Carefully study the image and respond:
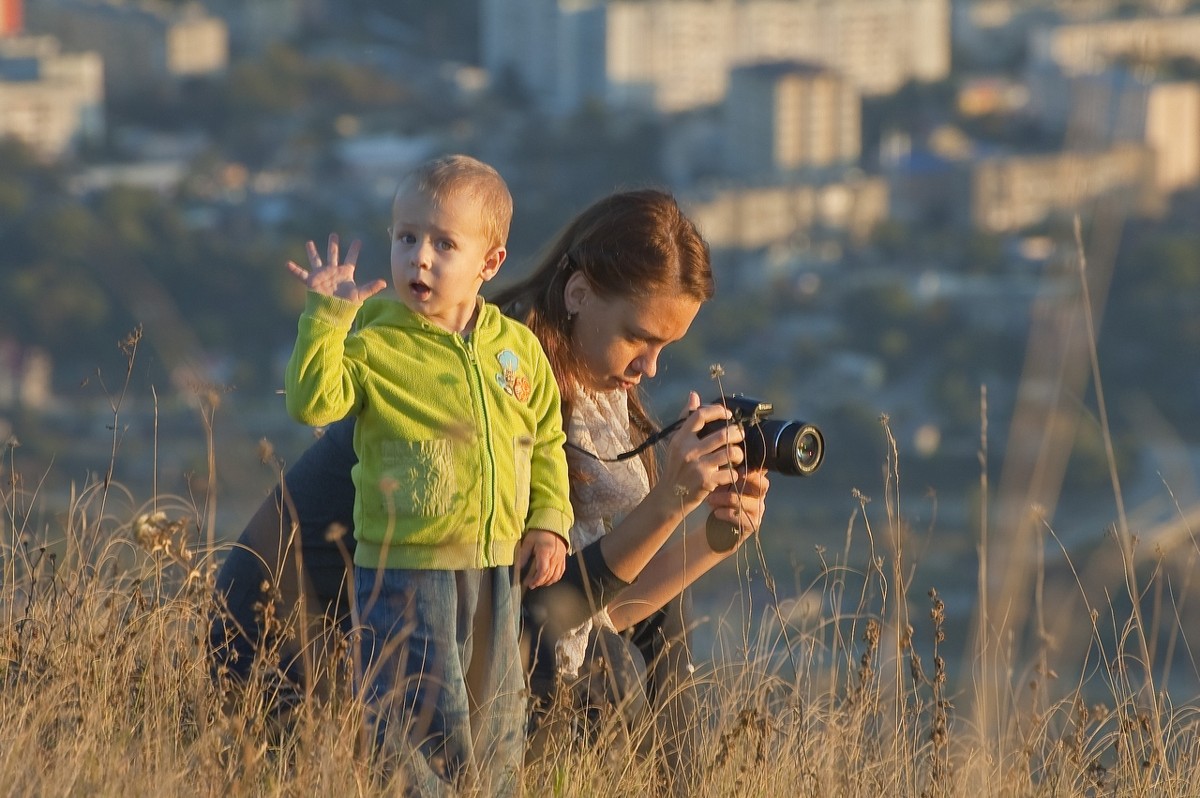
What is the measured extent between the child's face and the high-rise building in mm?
47740

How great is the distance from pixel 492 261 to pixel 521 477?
0.15 meters

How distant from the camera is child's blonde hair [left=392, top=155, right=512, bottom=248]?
4.15 ft

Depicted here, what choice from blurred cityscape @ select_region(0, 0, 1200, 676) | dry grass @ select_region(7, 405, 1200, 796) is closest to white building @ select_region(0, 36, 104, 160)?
blurred cityscape @ select_region(0, 0, 1200, 676)

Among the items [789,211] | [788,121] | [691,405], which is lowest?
[789,211]

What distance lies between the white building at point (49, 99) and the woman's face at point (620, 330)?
36.9 metres

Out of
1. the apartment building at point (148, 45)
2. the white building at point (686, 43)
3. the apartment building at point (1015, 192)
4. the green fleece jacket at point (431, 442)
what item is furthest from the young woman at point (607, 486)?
the white building at point (686, 43)

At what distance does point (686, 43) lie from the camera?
A: 4762 centimetres

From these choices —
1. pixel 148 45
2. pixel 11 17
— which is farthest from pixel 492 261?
pixel 11 17

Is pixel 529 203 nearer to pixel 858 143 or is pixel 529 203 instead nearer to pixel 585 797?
pixel 858 143

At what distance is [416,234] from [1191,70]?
42.5 meters

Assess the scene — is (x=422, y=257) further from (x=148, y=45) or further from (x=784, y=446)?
(x=148, y=45)

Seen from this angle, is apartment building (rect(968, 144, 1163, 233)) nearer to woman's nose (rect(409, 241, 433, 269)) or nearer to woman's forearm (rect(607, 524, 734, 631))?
woman's forearm (rect(607, 524, 734, 631))

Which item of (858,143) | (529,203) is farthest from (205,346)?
(858,143)

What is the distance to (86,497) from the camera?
1509 millimetres
